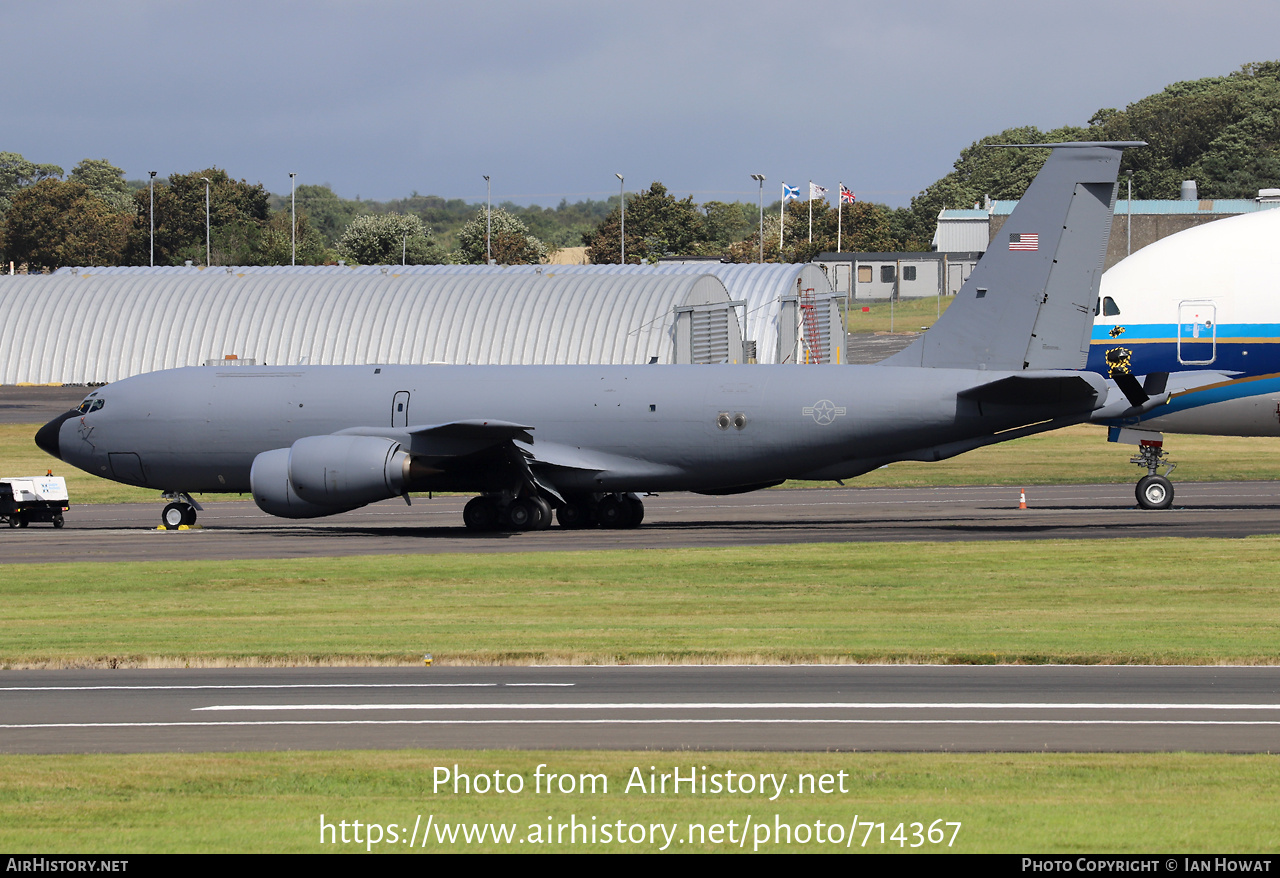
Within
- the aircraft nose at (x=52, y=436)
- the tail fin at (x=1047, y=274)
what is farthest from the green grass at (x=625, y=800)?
the aircraft nose at (x=52, y=436)

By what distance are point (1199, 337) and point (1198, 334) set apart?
0.09 meters

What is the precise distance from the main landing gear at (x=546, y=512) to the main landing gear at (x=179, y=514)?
782 cm

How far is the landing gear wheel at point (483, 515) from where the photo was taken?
3797cm

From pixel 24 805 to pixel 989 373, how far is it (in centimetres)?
2682

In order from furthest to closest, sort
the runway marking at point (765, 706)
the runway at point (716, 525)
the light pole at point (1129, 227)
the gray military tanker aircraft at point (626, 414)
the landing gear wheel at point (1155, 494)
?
the light pole at point (1129, 227), the landing gear wheel at point (1155, 494), the gray military tanker aircraft at point (626, 414), the runway at point (716, 525), the runway marking at point (765, 706)

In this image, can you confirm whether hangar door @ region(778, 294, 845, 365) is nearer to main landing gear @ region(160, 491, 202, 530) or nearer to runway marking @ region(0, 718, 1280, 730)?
main landing gear @ region(160, 491, 202, 530)

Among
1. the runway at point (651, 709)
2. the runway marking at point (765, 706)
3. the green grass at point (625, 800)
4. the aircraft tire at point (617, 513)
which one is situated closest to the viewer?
the green grass at point (625, 800)

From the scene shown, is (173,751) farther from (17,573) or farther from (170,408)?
(170,408)

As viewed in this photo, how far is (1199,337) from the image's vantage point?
4109 centimetres

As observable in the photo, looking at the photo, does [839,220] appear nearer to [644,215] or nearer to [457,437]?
[644,215]

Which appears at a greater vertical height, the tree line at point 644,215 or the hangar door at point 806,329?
the tree line at point 644,215

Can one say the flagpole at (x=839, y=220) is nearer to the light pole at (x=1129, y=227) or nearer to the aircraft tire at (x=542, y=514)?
the light pole at (x=1129, y=227)

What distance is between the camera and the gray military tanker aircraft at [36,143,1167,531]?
112 ft

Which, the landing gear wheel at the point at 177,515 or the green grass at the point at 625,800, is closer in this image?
the green grass at the point at 625,800
